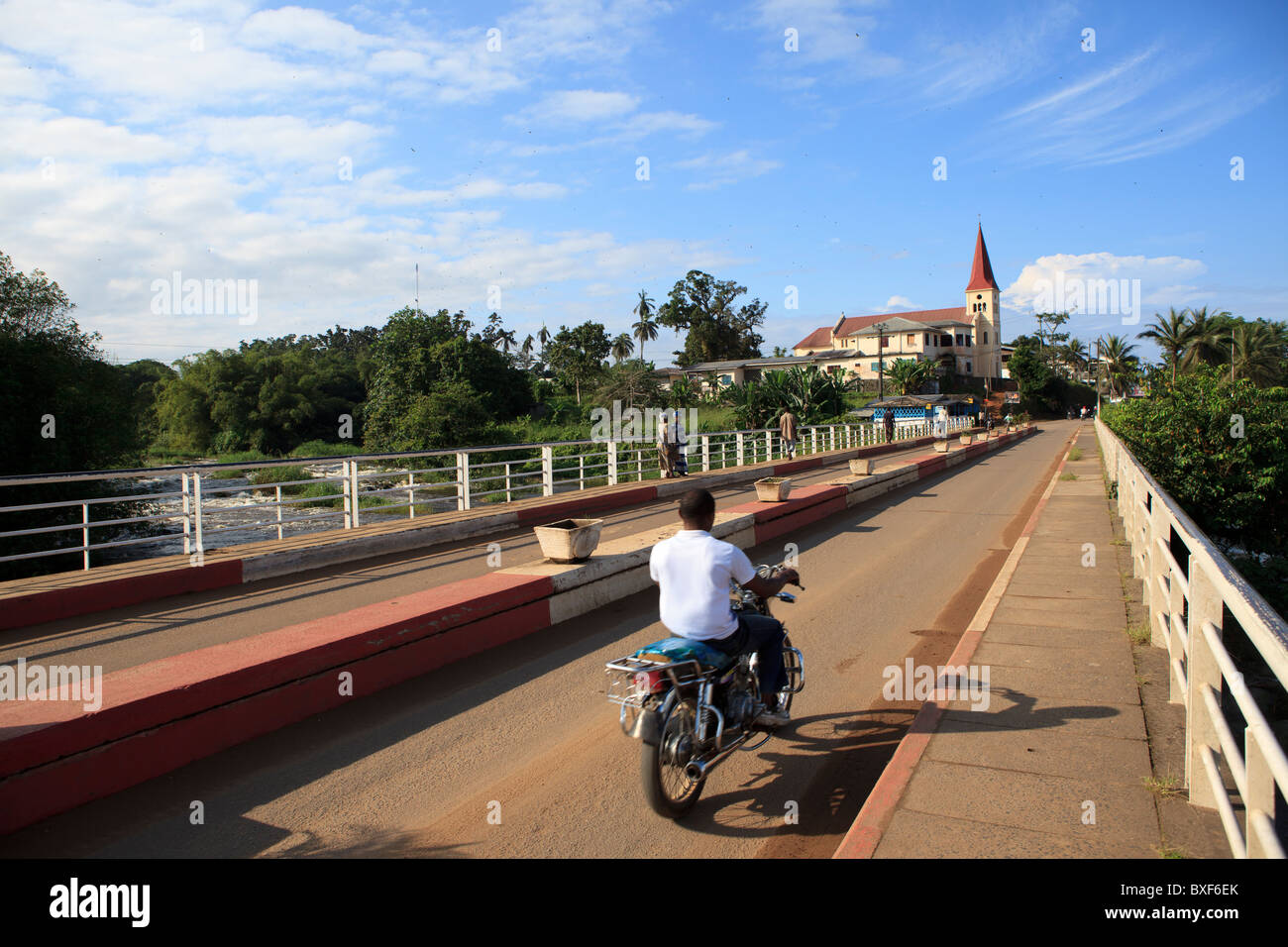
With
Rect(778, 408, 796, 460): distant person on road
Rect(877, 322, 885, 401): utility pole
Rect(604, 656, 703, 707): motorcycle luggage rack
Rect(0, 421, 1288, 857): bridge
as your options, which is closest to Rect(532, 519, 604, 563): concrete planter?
Rect(0, 421, 1288, 857): bridge

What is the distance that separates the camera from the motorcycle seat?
4.02 meters

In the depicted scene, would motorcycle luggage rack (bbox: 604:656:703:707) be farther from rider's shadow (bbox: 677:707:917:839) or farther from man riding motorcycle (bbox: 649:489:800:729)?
rider's shadow (bbox: 677:707:917:839)

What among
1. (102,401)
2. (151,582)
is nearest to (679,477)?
(151,582)

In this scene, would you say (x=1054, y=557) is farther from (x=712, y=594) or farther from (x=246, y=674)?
(x=246, y=674)

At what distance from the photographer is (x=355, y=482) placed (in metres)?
11.5

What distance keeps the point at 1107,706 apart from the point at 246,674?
201 inches

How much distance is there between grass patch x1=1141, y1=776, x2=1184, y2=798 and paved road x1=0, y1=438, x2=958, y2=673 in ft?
21.2

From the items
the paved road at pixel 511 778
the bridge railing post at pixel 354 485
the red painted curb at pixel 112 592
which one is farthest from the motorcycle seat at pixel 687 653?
the bridge railing post at pixel 354 485

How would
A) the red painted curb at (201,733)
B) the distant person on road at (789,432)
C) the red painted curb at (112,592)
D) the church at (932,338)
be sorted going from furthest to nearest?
the church at (932,338), the distant person on road at (789,432), the red painted curb at (112,592), the red painted curb at (201,733)

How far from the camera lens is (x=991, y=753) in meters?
4.26

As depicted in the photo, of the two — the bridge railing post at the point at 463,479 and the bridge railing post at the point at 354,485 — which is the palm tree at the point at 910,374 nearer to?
the bridge railing post at the point at 463,479

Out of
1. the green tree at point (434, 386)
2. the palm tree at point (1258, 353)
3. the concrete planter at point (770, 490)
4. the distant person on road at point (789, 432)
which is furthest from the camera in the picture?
the palm tree at point (1258, 353)

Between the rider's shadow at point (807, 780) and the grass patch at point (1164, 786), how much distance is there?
1.28 metres

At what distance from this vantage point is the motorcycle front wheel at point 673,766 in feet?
12.3
